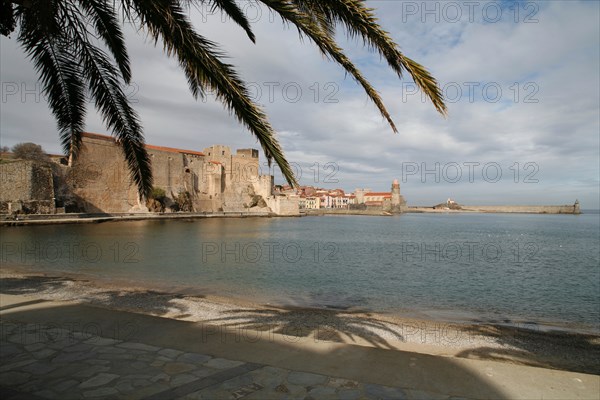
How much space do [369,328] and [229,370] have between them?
3.86 m

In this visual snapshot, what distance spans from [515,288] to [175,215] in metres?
40.5

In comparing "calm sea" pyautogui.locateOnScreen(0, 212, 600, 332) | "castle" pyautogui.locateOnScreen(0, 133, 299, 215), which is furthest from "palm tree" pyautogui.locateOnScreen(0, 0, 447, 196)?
"castle" pyautogui.locateOnScreen(0, 133, 299, 215)

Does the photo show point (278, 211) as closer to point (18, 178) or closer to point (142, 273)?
point (18, 178)

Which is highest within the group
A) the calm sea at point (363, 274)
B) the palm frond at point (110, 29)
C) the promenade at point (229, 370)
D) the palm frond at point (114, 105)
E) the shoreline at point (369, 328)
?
the palm frond at point (110, 29)

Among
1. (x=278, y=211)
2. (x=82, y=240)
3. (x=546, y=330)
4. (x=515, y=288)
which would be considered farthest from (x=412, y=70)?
(x=278, y=211)

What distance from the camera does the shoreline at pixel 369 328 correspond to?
522 cm

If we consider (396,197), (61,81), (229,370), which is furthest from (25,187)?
(396,197)

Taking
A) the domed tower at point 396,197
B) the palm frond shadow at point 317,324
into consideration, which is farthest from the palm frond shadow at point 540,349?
the domed tower at point 396,197

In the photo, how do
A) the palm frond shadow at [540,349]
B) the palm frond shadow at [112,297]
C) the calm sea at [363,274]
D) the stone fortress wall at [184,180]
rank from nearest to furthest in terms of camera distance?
1. the palm frond shadow at [540,349]
2. the palm frond shadow at [112,297]
3. the calm sea at [363,274]
4. the stone fortress wall at [184,180]

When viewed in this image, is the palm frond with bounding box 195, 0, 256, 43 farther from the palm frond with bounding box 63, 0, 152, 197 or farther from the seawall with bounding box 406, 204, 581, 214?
the seawall with bounding box 406, 204, 581, 214

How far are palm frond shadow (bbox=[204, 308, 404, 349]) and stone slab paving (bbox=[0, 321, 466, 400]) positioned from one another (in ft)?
6.20

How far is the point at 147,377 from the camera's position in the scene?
2730 millimetres

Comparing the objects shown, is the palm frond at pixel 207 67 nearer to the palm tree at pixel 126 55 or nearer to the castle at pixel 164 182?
the palm tree at pixel 126 55

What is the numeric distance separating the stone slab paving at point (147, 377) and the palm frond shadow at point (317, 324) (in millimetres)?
1889
